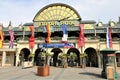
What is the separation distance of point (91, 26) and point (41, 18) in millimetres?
15734

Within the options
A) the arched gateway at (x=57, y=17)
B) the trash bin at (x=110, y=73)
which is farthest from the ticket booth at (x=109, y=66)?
the arched gateway at (x=57, y=17)

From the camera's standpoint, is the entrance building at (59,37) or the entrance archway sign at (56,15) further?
the entrance archway sign at (56,15)

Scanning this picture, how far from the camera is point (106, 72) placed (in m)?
17.7

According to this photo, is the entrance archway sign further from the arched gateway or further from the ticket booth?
the ticket booth

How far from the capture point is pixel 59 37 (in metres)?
41.2

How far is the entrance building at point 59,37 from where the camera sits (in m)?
39.4

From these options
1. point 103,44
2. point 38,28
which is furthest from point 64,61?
point 38,28

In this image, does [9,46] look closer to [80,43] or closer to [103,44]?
[80,43]

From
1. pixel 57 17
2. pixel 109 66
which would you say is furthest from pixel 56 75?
pixel 57 17

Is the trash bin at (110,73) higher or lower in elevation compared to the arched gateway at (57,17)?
lower

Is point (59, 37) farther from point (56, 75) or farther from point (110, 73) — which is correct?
point (110, 73)

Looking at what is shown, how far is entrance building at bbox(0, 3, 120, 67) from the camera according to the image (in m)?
39.4

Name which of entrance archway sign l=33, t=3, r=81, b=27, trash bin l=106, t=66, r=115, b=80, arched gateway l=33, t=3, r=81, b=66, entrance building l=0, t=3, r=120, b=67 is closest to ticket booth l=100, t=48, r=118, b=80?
trash bin l=106, t=66, r=115, b=80

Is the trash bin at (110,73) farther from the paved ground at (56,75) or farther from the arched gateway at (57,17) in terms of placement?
the arched gateway at (57,17)
